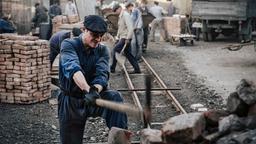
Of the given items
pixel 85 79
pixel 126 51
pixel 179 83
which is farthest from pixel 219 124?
pixel 126 51

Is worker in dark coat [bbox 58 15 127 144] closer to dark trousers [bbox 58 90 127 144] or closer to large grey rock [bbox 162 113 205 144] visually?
dark trousers [bbox 58 90 127 144]

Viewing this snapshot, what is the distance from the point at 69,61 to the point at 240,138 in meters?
1.96

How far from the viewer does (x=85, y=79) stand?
545cm

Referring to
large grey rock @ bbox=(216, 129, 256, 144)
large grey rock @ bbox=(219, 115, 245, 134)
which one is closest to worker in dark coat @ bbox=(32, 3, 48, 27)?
large grey rock @ bbox=(219, 115, 245, 134)

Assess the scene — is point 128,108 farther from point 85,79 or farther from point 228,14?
point 228,14

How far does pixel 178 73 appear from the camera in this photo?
14383 millimetres

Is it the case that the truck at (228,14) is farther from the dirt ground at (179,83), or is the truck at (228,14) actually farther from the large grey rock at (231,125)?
the large grey rock at (231,125)

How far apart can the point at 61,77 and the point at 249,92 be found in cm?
207

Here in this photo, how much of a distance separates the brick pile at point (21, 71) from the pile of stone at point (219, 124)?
5.36 metres

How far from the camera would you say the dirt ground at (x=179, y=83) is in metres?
7.92

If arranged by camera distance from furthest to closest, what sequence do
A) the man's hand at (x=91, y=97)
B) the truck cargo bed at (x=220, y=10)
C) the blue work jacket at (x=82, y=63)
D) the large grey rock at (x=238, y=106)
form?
the truck cargo bed at (x=220, y=10) < the blue work jacket at (x=82, y=63) < the man's hand at (x=91, y=97) < the large grey rock at (x=238, y=106)

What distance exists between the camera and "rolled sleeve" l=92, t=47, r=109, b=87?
5383mm

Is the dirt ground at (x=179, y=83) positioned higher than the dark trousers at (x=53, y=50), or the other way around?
the dark trousers at (x=53, y=50)

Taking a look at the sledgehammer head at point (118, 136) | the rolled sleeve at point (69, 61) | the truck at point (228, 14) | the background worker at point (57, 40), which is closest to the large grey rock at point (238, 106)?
the sledgehammer head at point (118, 136)
